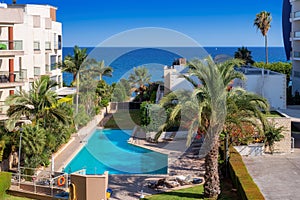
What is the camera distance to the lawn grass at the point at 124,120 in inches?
1444

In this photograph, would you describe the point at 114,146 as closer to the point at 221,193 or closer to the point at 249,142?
the point at 249,142

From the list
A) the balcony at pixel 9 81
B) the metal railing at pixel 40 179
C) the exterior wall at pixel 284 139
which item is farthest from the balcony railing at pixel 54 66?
the exterior wall at pixel 284 139

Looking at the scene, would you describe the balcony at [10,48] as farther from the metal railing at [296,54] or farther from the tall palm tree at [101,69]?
the metal railing at [296,54]

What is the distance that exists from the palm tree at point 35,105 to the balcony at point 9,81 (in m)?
4.47

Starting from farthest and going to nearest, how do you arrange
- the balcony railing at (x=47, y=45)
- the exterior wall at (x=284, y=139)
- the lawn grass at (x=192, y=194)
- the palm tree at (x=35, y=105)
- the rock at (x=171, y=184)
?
the balcony railing at (x=47, y=45), the exterior wall at (x=284, y=139), the palm tree at (x=35, y=105), the rock at (x=171, y=184), the lawn grass at (x=192, y=194)

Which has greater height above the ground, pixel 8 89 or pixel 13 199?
pixel 8 89

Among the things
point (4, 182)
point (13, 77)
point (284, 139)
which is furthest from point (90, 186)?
Answer: point (13, 77)

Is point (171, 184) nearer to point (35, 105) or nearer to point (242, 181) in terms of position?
point (242, 181)

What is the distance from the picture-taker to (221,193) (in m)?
18.3

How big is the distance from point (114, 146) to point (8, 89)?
28.3ft

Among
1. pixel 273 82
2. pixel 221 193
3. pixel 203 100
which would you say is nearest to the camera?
pixel 203 100

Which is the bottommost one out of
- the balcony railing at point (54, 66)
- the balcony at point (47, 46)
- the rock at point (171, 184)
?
the rock at point (171, 184)

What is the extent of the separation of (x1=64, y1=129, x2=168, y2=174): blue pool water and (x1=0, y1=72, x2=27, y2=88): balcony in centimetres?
655

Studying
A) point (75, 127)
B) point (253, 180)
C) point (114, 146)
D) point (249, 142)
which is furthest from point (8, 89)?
point (253, 180)
